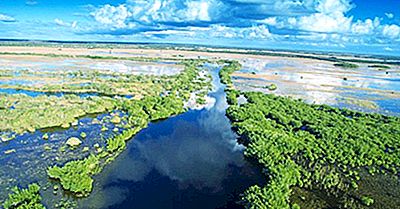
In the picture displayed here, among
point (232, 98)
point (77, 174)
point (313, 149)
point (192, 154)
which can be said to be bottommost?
point (192, 154)

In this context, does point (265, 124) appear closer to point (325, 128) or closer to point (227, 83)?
point (325, 128)

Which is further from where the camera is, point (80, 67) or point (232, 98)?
point (80, 67)

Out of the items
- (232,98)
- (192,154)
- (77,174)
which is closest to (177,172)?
(192,154)

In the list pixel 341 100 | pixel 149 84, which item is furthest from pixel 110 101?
pixel 341 100

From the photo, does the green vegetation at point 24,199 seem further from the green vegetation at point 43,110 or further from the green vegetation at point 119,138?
the green vegetation at point 43,110

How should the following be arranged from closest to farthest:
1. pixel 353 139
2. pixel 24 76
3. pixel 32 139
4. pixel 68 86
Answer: pixel 32 139 → pixel 353 139 → pixel 68 86 → pixel 24 76

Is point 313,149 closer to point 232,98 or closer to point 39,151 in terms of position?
point 232,98
